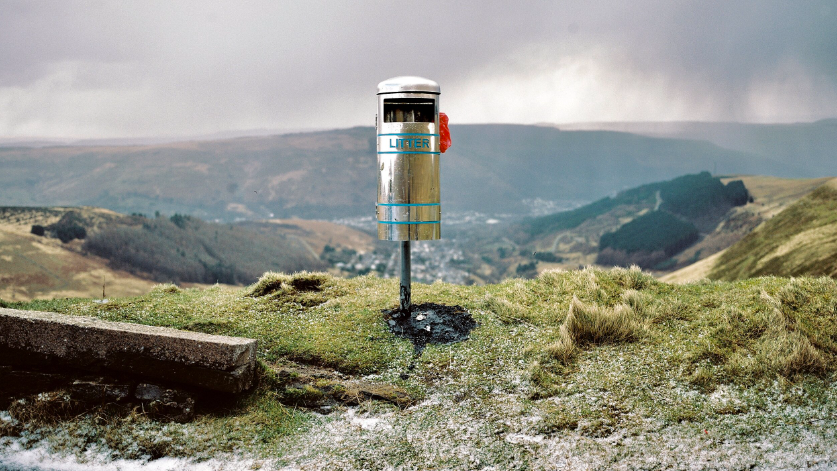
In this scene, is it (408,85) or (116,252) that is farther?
(116,252)

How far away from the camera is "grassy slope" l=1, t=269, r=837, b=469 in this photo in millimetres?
6102

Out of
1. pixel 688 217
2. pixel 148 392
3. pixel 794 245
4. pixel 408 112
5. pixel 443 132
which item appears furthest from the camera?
pixel 688 217

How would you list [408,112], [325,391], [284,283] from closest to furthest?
[325,391], [408,112], [284,283]

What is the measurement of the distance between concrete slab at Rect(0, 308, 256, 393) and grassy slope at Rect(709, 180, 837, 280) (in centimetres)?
1423

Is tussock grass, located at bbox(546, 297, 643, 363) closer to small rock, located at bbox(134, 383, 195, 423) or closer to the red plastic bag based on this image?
the red plastic bag

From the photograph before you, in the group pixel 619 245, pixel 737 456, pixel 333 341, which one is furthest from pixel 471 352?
pixel 619 245

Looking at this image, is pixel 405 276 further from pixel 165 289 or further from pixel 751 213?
pixel 751 213

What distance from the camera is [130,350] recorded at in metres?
6.86

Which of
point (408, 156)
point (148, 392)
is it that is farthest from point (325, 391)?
point (408, 156)

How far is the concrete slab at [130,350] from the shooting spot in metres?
6.66

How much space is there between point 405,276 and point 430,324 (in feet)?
2.98

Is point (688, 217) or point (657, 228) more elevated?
point (688, 217)

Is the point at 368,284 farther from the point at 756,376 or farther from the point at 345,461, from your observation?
the point at 756,376

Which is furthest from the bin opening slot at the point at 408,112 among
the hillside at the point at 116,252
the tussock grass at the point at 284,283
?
the hillside at the point at 116,252
